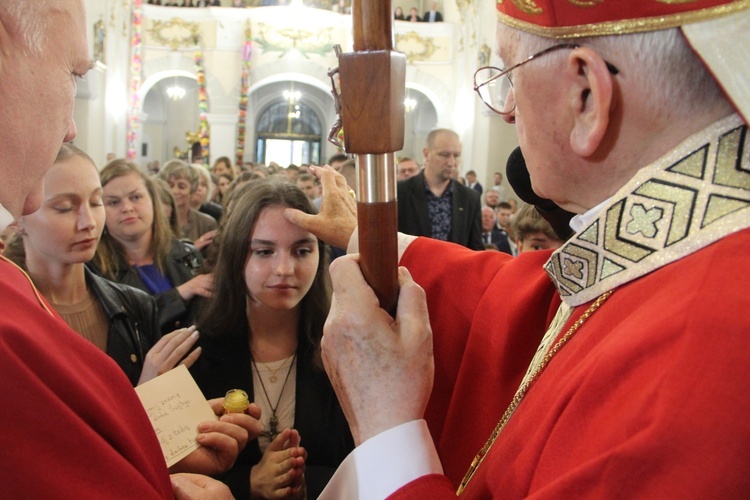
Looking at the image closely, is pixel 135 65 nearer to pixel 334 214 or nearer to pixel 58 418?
pixel 334 214

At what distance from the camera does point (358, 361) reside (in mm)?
1023

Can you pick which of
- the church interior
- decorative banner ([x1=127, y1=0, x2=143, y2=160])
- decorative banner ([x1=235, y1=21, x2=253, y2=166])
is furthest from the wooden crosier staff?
decorative banner ([x1=235, y1=21, x2=253, y2=166])

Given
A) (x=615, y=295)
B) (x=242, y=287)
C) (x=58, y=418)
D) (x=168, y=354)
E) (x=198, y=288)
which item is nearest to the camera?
(x=58, y=418)

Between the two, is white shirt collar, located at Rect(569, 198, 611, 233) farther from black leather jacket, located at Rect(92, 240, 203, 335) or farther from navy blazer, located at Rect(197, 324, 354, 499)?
black leather jacket, located at Rect(92, 240, 203, 335)

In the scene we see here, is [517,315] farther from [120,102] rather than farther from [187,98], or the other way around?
[187,98]

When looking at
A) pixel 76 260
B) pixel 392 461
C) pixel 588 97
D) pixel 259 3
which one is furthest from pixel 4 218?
pixel 259 3

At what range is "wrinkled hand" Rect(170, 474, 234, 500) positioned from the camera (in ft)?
4.03

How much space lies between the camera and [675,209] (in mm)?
829

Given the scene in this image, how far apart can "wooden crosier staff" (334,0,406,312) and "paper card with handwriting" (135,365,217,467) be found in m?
0.71

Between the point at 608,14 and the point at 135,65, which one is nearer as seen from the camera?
the point at 608,14

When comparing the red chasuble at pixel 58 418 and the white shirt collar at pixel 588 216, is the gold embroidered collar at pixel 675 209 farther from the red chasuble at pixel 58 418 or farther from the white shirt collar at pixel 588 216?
the red chasuble at pixel 58 418

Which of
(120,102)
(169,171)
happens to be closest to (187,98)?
(120,102)

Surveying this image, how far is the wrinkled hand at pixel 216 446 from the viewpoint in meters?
1.46

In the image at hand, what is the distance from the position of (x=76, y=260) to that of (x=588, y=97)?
1.75 metres
